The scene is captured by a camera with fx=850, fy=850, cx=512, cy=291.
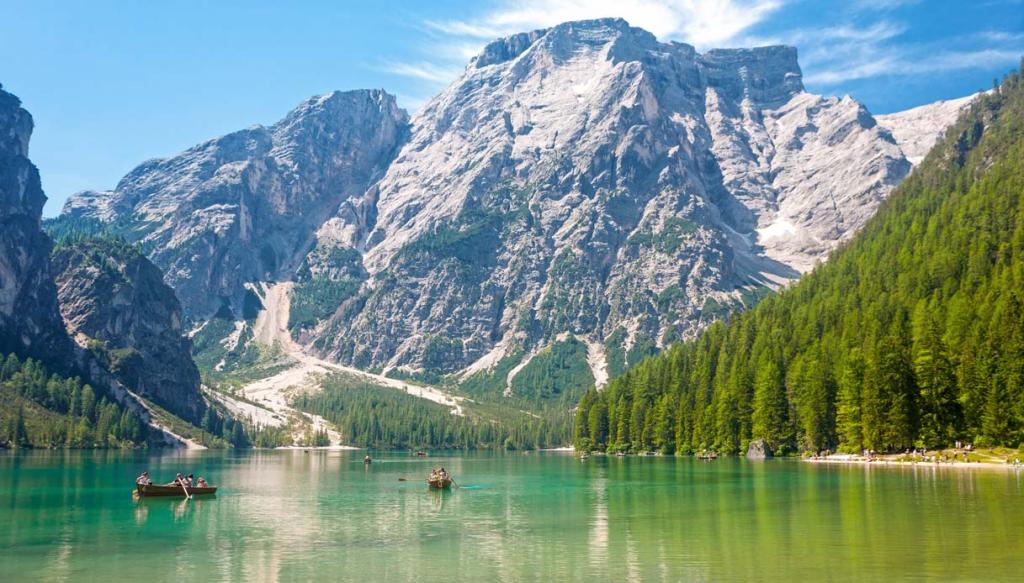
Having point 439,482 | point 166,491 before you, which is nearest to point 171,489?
point 166,491

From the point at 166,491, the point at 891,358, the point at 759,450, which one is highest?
the point at 891,358

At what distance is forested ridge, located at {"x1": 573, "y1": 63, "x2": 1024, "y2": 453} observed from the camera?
113688 mm

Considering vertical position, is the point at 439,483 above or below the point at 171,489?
below

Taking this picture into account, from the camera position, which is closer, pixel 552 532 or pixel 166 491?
pixel 552 532

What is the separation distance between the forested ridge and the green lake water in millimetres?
20283

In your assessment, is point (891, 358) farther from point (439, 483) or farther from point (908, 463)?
point (439, 483)

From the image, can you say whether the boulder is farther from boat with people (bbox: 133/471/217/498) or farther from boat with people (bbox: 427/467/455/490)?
boat with people (bbox: 133/471/217/498)

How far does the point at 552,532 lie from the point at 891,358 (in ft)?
282

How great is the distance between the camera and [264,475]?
14312cm

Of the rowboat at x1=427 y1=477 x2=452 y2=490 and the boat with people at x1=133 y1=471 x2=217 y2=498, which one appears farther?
the rowboat at x1=427 y1=477 x2=452 y2=490

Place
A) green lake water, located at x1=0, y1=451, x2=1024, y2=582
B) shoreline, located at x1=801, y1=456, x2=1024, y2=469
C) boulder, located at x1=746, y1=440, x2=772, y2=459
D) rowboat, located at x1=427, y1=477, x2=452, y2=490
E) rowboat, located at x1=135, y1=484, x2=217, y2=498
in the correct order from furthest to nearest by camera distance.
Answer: boulder, located at x1=746, y1=440, x2=772, y2=459 < rowboat, located at x1=427, y1=477, x2=452, y2=490 < shoreline, located at x1=801, y1=456, x2=1024, y2=469 < rowboat, located at x1=135, y1=484, x2=217, y2=498 < green lake water, located at x1=0, y1=451, x2=1024, y2=582

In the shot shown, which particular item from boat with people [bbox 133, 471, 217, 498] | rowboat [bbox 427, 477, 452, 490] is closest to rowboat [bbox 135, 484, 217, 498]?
boat with people [bbox 133, 471, 217, 498]

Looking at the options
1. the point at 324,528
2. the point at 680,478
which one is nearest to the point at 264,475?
the point at 680,478

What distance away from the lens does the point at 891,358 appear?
412ft
